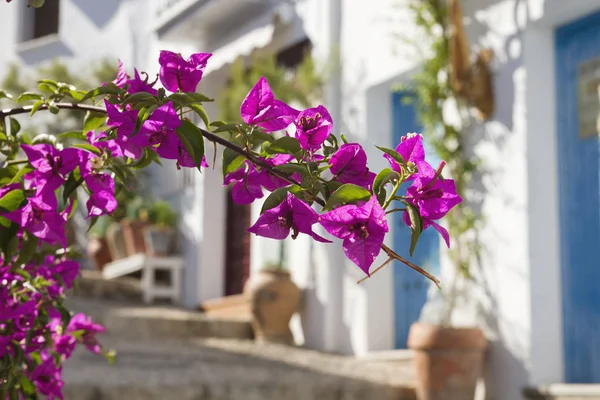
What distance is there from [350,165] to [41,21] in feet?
46.6

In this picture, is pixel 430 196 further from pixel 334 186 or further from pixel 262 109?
pixel 262 109

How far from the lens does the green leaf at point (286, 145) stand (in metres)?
1.33

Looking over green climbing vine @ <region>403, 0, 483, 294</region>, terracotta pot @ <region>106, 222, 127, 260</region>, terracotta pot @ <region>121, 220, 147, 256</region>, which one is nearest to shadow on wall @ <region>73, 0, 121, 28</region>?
terracotta pot @ <region>106, 222, 127, 260</region>

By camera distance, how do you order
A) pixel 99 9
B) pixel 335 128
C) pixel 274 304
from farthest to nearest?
pixel 99 9, pixel 274 304, pixel 335 128

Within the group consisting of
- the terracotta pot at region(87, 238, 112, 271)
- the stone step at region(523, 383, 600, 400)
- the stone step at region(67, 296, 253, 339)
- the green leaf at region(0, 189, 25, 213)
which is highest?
the terracotta pot at region(87, 238, 112, 271)

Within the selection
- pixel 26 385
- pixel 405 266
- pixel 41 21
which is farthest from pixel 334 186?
pixel 41 21

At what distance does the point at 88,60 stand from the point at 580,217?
908 centimetres

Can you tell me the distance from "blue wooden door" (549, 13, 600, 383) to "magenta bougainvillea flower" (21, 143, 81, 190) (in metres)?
4.34

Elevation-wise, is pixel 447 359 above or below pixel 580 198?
below

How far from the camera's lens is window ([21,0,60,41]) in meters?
14.5

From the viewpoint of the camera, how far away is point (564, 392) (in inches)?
197

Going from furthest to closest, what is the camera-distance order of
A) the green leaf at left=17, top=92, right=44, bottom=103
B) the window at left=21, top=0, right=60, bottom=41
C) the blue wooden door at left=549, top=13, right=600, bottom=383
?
the window at left=21, top=0, right=60, bottom=41
the blue wooden door at left=549, top=13, right=600, bottom=383
the green leaf at left=17, top=92, right=44, bottom=103

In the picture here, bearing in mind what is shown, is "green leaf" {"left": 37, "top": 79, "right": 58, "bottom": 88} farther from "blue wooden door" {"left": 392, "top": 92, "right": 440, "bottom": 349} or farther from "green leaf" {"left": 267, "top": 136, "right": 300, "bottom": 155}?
"blue wooden door" {"left": 392, "top": 92, "right": 440, "bottom": 349}

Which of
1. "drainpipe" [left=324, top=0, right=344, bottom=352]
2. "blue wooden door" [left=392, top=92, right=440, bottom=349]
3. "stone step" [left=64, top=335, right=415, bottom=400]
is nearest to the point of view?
"stone step" [left=64, top=335, right=415, bottom=400]
